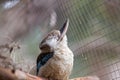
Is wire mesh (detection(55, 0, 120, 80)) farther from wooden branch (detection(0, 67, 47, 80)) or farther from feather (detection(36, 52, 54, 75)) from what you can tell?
wooden branch (detection(0, 67, 47, 80))

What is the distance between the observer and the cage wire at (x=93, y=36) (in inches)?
51.2

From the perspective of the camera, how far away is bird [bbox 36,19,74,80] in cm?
100

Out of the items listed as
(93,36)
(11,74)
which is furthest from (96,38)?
(11,74)

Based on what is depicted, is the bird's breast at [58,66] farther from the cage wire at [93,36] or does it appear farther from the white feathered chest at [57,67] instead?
the cage wire at [93,36]

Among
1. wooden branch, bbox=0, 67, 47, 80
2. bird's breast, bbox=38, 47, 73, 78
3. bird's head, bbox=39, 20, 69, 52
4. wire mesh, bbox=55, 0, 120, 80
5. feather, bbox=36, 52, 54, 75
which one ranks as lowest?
wire mesh, bbox=55, 0, 120, 80

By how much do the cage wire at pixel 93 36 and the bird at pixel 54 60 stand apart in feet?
0.72

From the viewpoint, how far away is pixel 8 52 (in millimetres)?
808

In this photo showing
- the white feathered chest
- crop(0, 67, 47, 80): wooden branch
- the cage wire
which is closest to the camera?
crop(0, 67, 47, 80): wooden branch

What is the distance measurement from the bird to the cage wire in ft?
0.72

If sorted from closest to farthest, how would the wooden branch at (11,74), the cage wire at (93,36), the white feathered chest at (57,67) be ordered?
the wooden branch at (11,74)
the white feathered chest at (57,67)
the cage wire at (93,36)

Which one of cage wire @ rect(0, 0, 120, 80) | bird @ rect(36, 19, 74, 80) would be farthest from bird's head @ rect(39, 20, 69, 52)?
cage wire @ rect(0, 0, 120, 80)

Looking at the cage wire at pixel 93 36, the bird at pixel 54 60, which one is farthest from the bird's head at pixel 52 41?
the cage wire at pixel 93 36

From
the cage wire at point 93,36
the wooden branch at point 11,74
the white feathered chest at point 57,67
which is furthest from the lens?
the cage wire at point 93,36

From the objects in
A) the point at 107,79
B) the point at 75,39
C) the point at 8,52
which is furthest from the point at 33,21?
the point at 8,52
